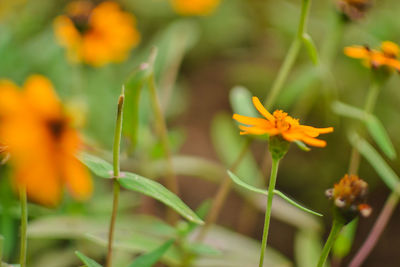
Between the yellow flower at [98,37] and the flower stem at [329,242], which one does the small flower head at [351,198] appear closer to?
the flower stem at [329,242]

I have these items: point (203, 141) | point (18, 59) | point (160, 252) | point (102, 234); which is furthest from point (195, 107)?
point (160, 252)

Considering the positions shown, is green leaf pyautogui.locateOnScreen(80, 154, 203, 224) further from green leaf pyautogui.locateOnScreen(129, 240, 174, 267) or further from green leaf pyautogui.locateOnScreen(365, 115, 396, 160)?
green leaf pyautogui.locateOnScreen(365, 115, 396, 160)

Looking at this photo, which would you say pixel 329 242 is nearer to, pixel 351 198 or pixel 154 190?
pixel 351 198

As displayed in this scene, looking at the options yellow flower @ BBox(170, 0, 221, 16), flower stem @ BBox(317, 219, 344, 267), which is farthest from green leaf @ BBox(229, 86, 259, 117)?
yellow flower @ BBox(170, 0, 221, 16)

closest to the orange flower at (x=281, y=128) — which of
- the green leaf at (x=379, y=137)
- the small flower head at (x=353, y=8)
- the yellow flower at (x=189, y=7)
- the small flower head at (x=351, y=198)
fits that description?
the small flower head at (x=351, y=198)

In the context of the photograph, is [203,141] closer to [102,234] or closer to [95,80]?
[95,80]
